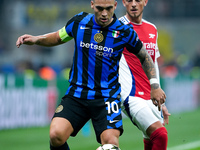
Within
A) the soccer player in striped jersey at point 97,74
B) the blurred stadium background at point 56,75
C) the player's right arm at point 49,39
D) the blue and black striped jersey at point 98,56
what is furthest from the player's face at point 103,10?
the blurred stadium background at point 56,75

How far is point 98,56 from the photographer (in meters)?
6.41

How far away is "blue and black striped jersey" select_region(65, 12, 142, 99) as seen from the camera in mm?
6418

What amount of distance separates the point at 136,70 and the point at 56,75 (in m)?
13.8

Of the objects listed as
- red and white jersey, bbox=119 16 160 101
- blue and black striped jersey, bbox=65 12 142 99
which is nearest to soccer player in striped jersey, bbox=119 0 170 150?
red and white jersey, bbox=119 16 160 101

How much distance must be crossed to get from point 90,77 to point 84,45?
0.41 m

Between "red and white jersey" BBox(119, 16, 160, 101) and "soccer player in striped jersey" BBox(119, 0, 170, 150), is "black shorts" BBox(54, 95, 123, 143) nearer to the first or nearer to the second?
"soccer player in striped jersey" BBox(119, 0, 170, 150)

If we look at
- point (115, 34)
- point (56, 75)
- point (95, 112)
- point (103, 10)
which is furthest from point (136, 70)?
point (56, 75)

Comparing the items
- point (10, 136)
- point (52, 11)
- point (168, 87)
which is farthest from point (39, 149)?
point (52, 11)

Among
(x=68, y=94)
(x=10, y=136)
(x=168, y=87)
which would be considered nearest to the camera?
(x=68, y=94)

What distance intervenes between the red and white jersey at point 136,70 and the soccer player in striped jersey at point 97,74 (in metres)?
0.78

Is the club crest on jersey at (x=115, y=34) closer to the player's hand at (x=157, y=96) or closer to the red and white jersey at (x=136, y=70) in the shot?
the player's hand at (x=157, y=96)

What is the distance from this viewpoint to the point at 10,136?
12.4m

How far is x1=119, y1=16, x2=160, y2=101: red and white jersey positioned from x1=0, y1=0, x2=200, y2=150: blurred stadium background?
350 centimetres

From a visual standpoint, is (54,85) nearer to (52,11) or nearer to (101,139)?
(101,139)
